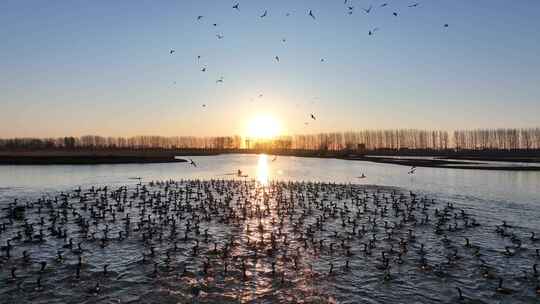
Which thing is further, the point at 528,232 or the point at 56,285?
the point at 528,232

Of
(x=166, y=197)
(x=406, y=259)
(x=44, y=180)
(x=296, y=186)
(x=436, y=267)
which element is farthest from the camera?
(x=44, y=180)

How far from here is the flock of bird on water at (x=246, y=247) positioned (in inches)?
656

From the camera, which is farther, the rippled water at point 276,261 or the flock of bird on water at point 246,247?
the flock of bird on water at point 246,247

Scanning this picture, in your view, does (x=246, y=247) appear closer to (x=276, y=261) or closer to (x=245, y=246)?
(x=245, y=246)

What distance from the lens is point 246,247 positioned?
70.0 ft

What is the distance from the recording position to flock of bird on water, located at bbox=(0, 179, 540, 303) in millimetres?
16672

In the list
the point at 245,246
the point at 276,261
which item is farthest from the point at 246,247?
the point at 276,261

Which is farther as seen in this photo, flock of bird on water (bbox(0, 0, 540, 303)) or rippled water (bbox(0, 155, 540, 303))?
flock of bird on water (bbox(0, 0, 540, 303))

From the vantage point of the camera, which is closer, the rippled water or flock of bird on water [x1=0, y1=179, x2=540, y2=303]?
the rippled water

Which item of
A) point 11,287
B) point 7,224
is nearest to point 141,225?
point 7,224

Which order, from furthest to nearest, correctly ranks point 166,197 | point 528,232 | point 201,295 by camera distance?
point 166,197 < point 528,232 < point 201,295

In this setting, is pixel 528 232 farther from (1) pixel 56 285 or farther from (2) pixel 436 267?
(1) pixel 56 285

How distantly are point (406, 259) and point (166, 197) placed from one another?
26.0 m

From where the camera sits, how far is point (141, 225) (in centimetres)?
2584
